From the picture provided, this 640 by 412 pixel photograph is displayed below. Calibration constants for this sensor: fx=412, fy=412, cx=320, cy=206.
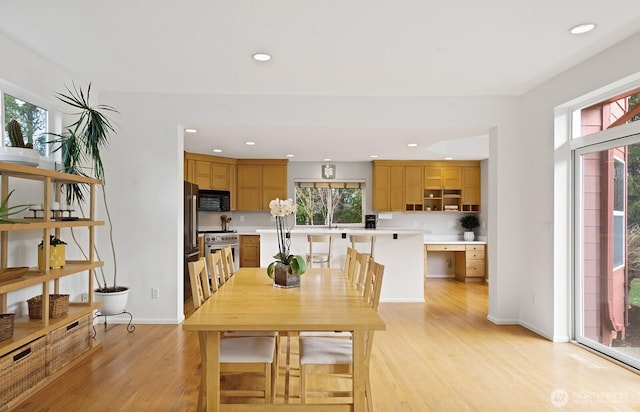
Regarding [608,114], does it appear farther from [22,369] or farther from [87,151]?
[22,369]

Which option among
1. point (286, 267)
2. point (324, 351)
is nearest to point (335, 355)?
point (324, 351)

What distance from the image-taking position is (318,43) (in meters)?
3.21

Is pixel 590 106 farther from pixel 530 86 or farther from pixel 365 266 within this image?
pixel 365 266

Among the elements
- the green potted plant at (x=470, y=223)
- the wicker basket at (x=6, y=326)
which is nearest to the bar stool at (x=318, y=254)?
the wicker basket at (x=6, y=326)

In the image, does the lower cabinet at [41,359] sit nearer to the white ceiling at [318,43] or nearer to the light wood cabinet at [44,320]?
the light wood cabinet at [44,320]

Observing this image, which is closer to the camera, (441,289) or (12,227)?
(12,227)

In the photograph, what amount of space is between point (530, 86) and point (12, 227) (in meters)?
4.65

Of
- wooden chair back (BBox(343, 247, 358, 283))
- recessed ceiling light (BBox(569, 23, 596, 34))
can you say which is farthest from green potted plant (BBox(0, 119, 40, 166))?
recessed ceiling light (BBox(569, 23, 596, 34))

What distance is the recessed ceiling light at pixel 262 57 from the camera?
3.45 metres

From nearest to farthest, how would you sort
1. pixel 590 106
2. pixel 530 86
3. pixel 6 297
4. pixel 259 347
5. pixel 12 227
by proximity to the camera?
pixel 259 347 → pixel 12 227 → pixel 6 297 → pixel 590 106 → pixel 530 86

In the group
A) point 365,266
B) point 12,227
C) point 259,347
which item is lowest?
point 259,347

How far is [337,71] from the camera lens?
3.84 meters

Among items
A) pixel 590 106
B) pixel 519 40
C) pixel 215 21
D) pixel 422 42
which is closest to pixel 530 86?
pixel 590 106

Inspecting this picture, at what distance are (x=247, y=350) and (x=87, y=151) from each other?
265cm
